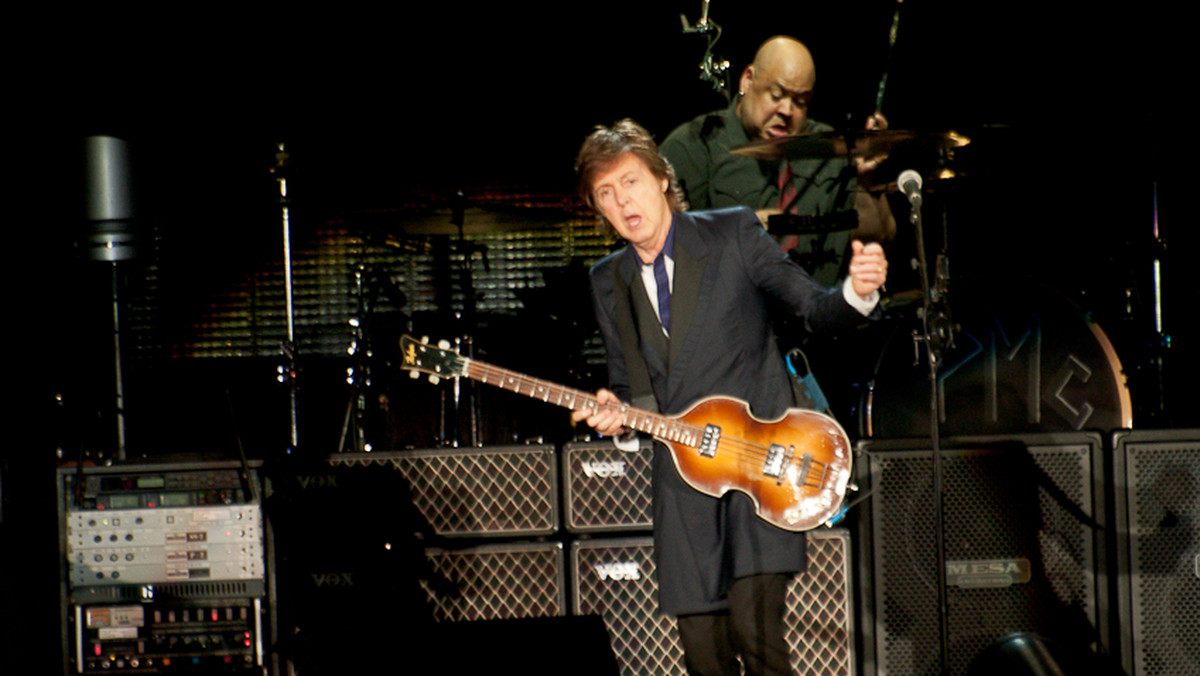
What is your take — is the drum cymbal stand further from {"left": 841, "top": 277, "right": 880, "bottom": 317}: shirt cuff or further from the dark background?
the dark background

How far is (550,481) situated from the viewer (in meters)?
3.90

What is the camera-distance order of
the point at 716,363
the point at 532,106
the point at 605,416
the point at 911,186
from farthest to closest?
1. the point at 532,106
2. the point at 605,416
3. the point at 716,363
4. the point at 911,186

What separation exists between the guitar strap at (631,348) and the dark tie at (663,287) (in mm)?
98

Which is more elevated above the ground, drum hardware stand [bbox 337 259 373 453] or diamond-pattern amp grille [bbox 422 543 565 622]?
drum hardware stand [bbox 337 259 373 453]

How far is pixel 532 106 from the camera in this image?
602 cm

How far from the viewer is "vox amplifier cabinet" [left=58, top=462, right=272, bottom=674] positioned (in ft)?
12.8

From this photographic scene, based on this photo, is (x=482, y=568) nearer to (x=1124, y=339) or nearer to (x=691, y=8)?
(x=1124, y=339)

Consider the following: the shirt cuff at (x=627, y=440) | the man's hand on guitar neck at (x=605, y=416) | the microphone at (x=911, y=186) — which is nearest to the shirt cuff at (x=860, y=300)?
the microphone at (x=911, y=186)

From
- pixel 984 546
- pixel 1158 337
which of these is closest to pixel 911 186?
pixel 984 546

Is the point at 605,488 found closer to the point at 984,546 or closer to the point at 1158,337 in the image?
the point at 984,546

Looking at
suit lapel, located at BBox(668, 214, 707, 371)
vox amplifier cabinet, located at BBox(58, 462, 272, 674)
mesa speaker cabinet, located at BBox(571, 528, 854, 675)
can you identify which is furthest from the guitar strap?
vox amplifier cabinet, located at BBox(58, 462, 272, 674)

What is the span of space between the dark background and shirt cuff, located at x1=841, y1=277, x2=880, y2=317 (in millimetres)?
2673

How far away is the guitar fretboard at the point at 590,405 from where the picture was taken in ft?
9.95

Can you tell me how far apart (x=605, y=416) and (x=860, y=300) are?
919mm
